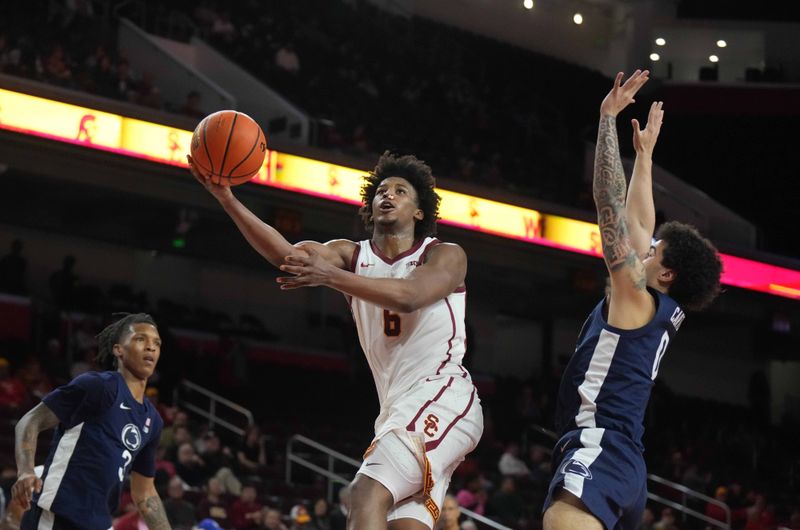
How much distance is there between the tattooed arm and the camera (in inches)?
192

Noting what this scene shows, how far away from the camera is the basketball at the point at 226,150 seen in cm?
499

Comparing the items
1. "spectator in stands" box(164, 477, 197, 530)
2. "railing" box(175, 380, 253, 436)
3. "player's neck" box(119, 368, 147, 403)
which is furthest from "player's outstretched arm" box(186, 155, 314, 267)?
"railing" box(175, 380, 253, 436)

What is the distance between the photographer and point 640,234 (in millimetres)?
5582

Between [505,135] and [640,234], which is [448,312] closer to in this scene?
[640,234]

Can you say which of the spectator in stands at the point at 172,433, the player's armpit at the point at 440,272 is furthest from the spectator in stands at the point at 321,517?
the player's armpit at the point at 440,272

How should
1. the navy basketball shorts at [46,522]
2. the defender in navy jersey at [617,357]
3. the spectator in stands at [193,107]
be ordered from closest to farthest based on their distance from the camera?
1. the defender in navy jersey at [617,357]
2. the navy basketball shorts at [46,522]
3. the spectator in stands at [193,107]

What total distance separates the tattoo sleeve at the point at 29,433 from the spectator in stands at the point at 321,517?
20.6ft

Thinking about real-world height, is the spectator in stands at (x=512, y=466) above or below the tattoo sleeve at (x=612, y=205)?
below

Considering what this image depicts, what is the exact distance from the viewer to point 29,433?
228 inches

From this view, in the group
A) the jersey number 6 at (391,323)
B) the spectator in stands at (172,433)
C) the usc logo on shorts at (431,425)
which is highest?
the jersey number 6 at (391,323)

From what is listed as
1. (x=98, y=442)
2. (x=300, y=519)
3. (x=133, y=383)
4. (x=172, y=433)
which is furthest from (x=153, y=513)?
(x=172, y=433)

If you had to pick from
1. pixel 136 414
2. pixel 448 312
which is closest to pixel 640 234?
pixel 448 312

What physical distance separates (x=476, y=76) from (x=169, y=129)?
11.4 m

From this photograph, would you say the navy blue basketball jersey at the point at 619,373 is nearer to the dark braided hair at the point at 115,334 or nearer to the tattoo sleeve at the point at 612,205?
the tattoo sleeve at the point at 612,205
